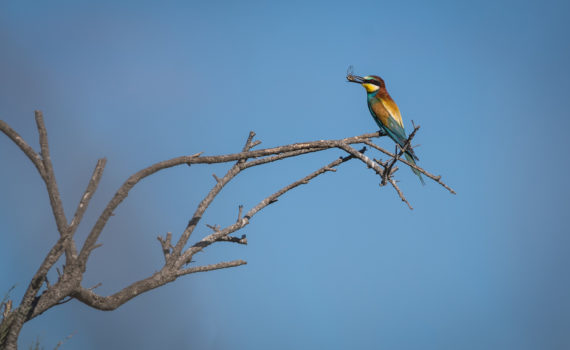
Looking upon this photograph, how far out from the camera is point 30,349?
6.59m

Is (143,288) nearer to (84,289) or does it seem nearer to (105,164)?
(84,289)

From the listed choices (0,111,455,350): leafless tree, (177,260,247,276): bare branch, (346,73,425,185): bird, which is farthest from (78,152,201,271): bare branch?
(346,73,425,185): bird

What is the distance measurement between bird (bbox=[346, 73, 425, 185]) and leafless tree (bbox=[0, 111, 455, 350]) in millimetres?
3922

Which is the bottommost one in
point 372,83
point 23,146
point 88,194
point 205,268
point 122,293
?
point 122,293

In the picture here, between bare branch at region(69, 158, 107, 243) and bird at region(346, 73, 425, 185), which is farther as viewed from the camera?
bird at region(346, 73, 425, 185)

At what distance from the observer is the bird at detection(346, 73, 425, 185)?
36.7ft

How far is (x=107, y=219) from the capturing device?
583cm

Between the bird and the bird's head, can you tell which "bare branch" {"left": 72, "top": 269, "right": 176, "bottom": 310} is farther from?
the bird's head

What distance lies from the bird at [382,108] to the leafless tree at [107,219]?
392 centimetres

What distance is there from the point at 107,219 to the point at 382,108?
725 cm

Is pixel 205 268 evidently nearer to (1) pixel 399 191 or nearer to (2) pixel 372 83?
(1) pixel 399 191

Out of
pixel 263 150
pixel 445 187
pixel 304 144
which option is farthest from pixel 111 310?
pixel 445 187

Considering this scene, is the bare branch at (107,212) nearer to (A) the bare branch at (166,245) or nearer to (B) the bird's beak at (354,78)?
(A) the bare branch at (166,245)

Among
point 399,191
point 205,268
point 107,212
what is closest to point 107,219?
point 107,212
